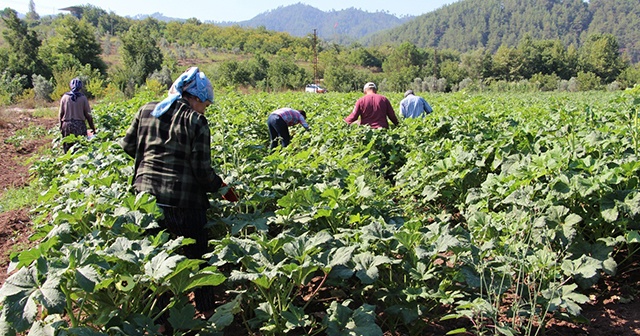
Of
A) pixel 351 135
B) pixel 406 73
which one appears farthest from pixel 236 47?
pixel 351 135

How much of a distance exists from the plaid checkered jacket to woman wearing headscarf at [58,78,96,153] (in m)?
5.57

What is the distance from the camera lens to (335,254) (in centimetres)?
248

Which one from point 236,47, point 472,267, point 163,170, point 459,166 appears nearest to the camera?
point 472,267

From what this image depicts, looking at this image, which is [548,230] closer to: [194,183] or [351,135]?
[194,183]

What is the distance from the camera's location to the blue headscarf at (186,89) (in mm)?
3125

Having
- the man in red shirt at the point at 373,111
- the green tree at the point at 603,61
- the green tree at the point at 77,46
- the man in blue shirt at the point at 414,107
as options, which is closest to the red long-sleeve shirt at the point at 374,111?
the man in red shirt at the point at 373,111

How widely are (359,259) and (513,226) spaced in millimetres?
1357

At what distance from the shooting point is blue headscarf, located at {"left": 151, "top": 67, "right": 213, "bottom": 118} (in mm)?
3125

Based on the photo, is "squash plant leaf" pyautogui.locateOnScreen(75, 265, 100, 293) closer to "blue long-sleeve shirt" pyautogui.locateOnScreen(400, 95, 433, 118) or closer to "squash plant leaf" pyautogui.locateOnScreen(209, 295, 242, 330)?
"squash plant leaf" pyautogui.locateOnScreen(209, 295, 242, 330)

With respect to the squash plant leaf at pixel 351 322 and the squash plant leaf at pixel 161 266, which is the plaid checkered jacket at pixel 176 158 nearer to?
the squash plant leaf at pixel 161 266

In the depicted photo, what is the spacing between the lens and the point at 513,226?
129 inches

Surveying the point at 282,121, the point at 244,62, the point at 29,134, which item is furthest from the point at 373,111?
the point at 244,62

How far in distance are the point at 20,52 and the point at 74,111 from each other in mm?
36661

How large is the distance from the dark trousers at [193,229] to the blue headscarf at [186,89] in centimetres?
66
